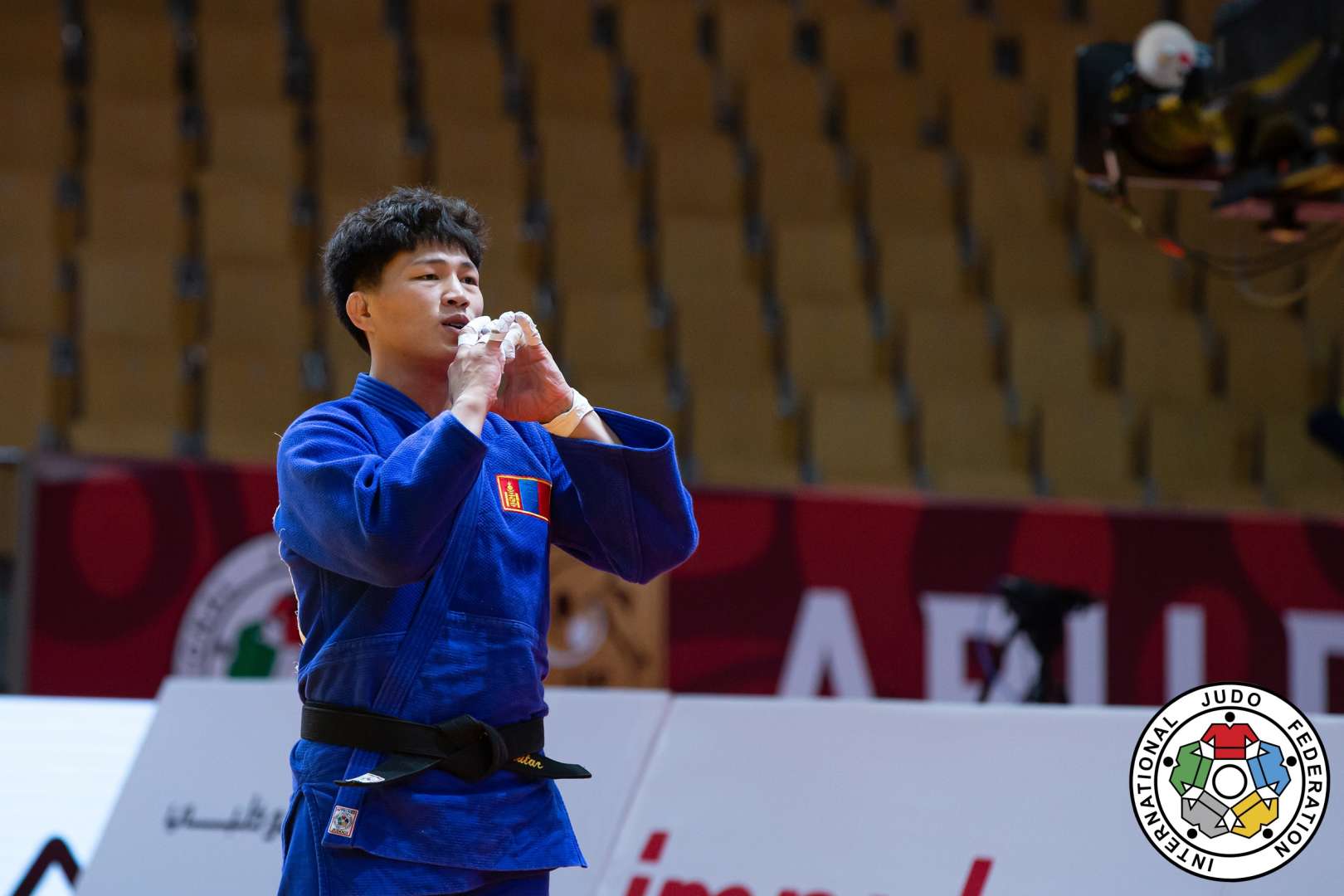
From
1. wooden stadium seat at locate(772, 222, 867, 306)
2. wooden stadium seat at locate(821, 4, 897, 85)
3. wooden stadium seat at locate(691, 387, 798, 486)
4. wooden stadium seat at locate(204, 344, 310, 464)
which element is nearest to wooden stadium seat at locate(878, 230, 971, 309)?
wooden stadium seat at locate(772, 222, 867, 306)

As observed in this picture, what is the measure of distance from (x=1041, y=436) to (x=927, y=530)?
5.05 ft

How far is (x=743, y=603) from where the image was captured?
5047mm

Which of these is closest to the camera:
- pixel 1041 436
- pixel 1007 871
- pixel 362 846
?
pixel 362 846

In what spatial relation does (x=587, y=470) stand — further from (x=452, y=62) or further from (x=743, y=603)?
(x=452, y=62)

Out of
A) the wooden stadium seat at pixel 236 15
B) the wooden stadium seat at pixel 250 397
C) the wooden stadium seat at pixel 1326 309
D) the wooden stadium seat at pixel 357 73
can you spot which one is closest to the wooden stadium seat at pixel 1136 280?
the wooden stadium seat at pixel 1326 309

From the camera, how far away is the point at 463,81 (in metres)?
7.46

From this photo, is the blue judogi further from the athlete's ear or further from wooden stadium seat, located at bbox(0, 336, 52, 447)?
wooden stadium seat, located at bbox(0, 336, 52, 447)

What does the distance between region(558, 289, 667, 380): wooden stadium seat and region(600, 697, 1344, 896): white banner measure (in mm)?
3578

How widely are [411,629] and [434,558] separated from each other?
0.09 metres

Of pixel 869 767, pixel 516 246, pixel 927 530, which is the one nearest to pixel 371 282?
pixel 869 767

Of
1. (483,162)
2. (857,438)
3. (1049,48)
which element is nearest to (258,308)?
(483,162)

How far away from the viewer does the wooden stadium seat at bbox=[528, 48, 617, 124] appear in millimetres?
7516

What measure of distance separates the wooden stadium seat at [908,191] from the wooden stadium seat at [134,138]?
3060 millimetres

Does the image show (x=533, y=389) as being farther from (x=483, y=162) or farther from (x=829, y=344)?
(x=483, y=162)
